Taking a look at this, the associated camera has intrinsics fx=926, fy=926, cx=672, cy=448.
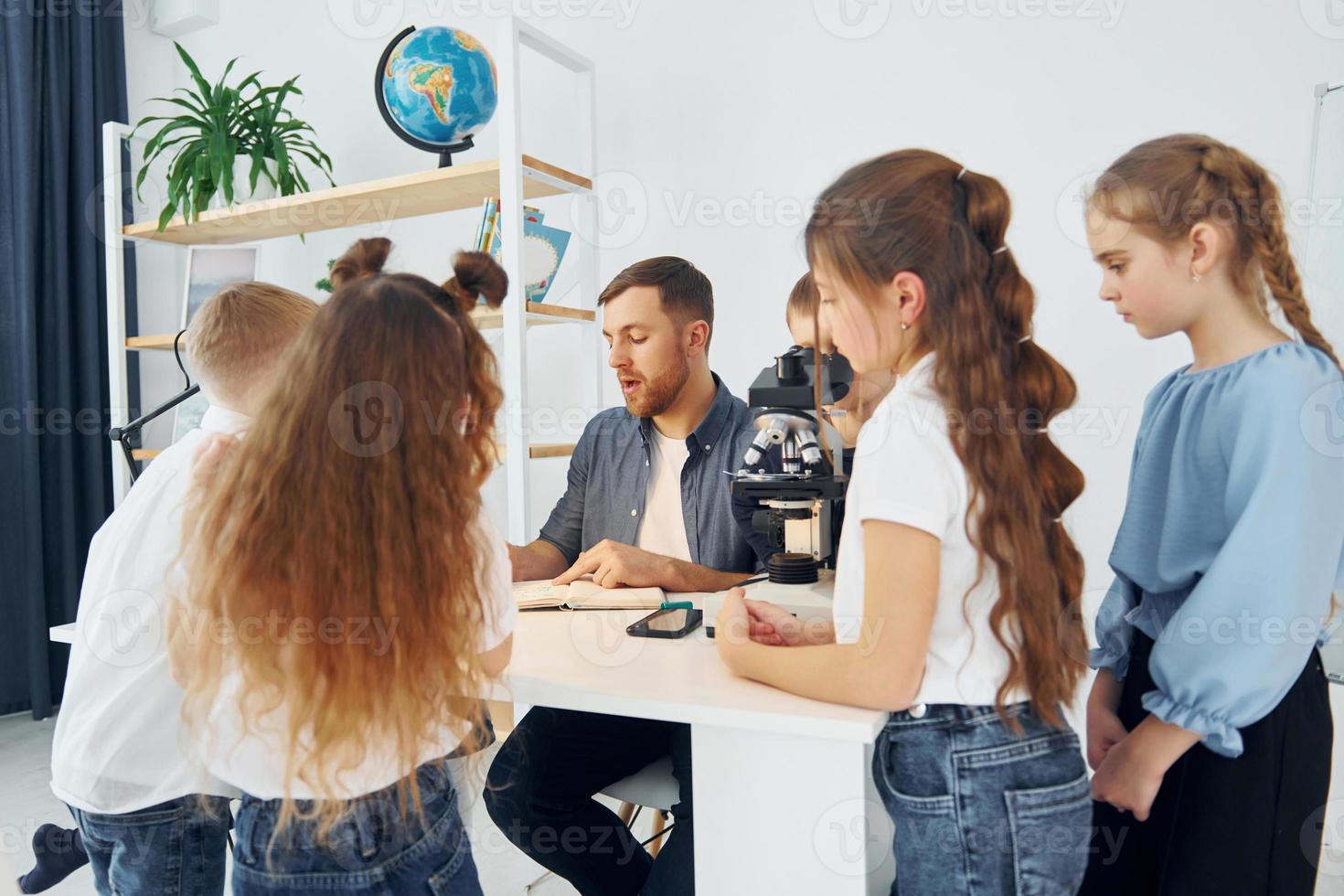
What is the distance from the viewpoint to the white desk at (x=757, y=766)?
0.96 m

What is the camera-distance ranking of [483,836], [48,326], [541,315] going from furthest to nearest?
→ [48,326] → [541,315] → [483,836]

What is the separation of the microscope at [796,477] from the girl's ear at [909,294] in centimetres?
19

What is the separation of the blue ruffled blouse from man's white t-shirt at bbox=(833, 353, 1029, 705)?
0.68 feet

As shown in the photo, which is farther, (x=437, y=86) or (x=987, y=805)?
Result: (x=437, y=86)

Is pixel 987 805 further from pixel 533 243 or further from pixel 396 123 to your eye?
pixel 396 123

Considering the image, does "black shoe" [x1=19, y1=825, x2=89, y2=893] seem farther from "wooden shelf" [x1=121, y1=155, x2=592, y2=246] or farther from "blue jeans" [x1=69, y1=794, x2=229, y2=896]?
"wooden shelf" [x1=121, y1=155, x2=592, y2=246]

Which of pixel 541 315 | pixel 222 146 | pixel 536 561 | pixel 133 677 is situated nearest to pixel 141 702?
pixel 133 677

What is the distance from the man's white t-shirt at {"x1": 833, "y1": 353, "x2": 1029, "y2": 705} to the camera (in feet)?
2.99

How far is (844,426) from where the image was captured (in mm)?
1713

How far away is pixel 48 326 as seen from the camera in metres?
3.31

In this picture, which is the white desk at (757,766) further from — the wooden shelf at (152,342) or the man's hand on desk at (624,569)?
the wooden shelf at (152,342)

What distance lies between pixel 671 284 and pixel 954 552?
1.16 meters

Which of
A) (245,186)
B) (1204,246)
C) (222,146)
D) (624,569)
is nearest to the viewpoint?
(1204,246)

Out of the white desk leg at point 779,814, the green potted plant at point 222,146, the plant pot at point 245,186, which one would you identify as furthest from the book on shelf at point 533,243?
the white desk leg at point 779,814
